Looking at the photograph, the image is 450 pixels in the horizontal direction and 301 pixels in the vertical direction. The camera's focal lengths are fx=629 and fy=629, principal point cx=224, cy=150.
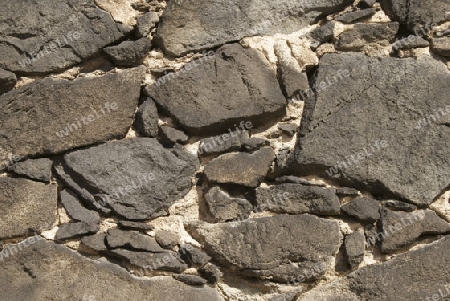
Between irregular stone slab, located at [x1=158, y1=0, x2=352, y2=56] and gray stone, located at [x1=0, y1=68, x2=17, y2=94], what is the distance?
20.2 inches

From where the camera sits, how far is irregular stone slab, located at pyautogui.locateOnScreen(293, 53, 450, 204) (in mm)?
2168

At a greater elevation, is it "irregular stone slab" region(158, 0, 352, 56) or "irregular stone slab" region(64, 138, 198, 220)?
"irregular stone slab" region(158, 0, 352, 56)

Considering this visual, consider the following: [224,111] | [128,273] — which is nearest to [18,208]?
[128,273]

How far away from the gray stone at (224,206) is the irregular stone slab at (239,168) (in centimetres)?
5

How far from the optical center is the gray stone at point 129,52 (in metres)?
2.16

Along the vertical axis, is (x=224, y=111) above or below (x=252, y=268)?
above

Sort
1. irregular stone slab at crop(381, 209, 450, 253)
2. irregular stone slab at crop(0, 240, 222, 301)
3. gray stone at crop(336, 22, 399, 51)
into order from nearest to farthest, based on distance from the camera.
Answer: irregular stone slab at crop(0, 240, 222, 301) < irregular stone slab at crop(381, 209, 450, 253) < gray stone at crop(336, 22, 399, 51)

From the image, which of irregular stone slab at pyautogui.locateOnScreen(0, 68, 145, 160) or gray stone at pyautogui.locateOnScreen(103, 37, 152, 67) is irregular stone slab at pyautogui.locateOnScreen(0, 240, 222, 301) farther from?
gray stone at pyautogui.locateOnScreen(103, 37, 152, 67)

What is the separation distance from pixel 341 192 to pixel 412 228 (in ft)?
0.88

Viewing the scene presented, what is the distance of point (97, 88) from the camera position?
7.04 ft

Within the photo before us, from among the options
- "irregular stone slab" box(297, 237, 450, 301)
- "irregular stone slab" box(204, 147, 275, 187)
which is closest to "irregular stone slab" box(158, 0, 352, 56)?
"irregular stone slab" box(204, 147, 275, 187)

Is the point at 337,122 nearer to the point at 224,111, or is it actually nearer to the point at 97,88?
the point at 224,111

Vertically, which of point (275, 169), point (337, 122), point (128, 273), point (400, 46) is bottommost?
point (128, 273)

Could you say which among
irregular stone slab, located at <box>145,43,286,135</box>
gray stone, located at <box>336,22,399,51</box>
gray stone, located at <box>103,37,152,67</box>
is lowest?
irregular stone slab, located at <box>145,43,286,135</box>
